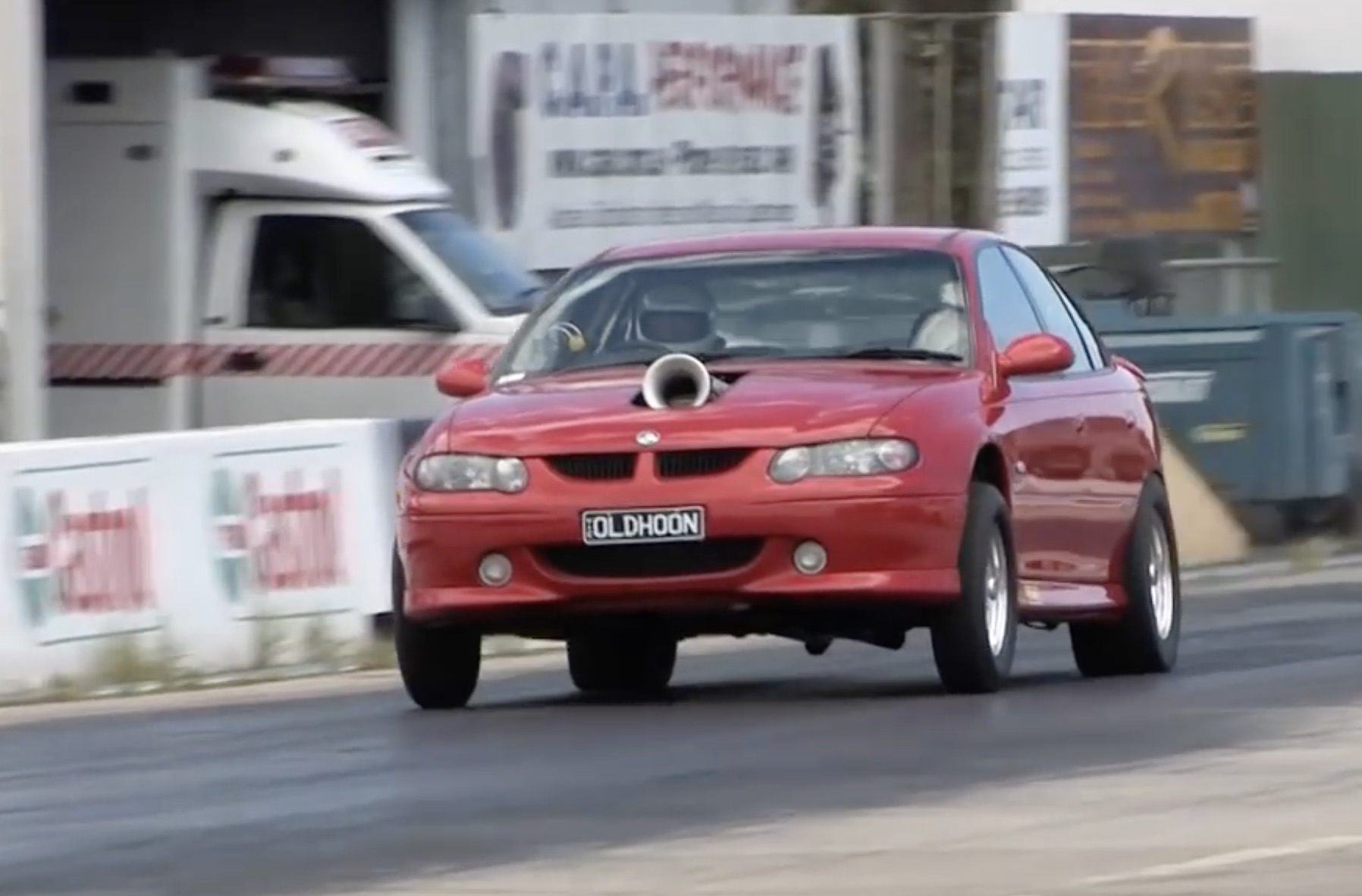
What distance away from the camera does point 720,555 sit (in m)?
12.5

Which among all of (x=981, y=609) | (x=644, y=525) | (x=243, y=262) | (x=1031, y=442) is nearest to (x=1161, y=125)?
(x=243, y=262)

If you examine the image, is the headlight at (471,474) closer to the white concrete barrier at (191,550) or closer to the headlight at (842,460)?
the headlight at (842,460)

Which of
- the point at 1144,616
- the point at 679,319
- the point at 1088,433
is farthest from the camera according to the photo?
the point at 1144,616

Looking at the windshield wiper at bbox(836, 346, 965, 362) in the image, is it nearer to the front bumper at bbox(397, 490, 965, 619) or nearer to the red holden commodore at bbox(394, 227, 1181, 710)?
the red holden commodore at bbox(394, 227, 1181, 710)

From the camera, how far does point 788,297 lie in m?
13.5

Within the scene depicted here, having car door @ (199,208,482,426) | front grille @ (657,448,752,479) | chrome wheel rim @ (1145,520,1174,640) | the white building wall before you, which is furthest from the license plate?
the white building wall

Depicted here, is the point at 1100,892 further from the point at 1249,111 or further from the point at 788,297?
the point at 1249,111

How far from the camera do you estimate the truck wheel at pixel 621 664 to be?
14.3 metres

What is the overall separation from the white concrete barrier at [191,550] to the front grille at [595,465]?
12.6ft

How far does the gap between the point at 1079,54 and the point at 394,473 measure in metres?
13.6

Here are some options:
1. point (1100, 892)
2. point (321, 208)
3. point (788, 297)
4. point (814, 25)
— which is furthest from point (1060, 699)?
point (814, 25)

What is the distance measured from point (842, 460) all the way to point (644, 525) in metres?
0.62

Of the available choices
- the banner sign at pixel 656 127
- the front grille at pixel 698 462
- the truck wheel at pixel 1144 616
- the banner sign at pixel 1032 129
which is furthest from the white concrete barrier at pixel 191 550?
the banner sign at pixel 1032 129

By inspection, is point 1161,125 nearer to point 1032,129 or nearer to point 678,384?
point 1032,129
